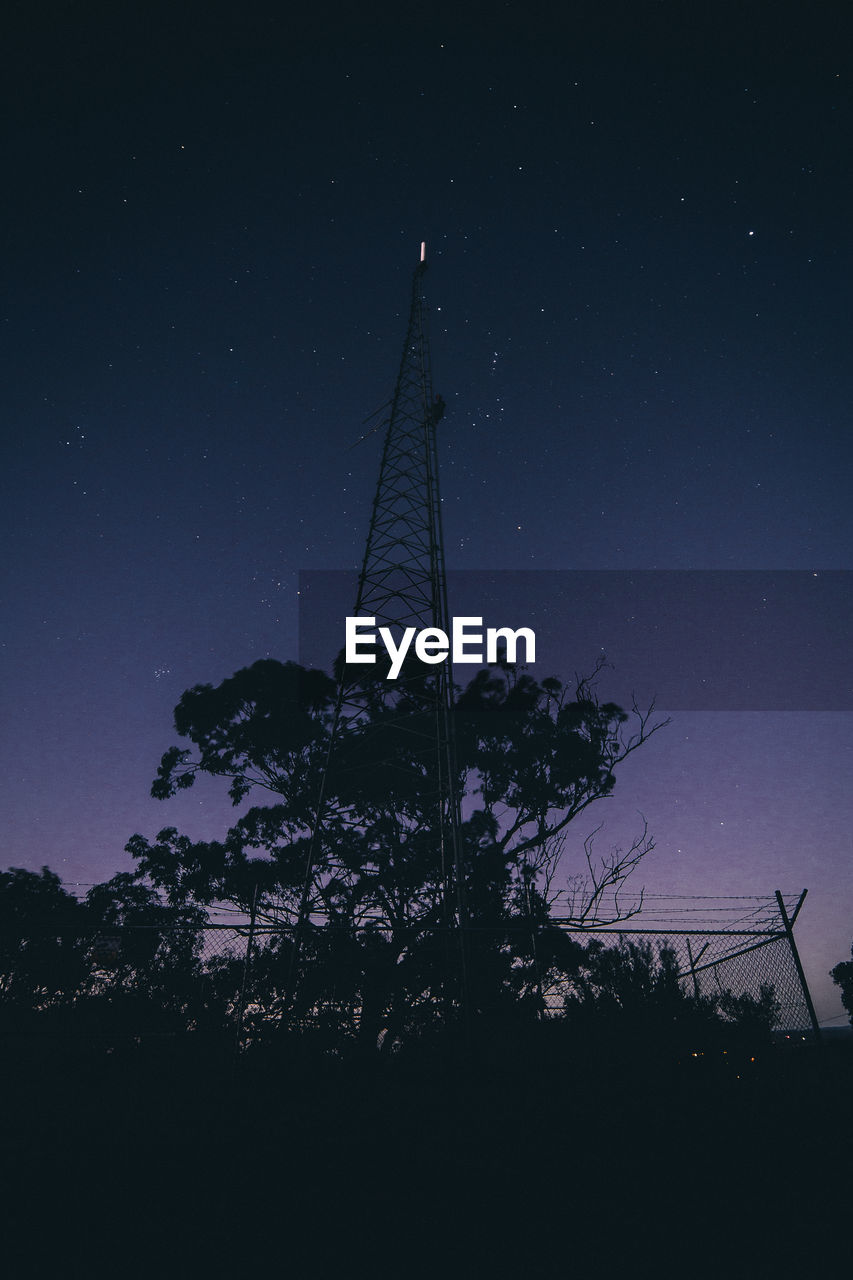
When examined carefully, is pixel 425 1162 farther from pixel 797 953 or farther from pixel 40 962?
pixel 40 962

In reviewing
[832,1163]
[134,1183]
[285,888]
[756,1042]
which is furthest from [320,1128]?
A: [285,888]

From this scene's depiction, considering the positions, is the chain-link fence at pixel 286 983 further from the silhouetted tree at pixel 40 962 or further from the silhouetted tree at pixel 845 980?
the silhouetted tree at pixel 845 980

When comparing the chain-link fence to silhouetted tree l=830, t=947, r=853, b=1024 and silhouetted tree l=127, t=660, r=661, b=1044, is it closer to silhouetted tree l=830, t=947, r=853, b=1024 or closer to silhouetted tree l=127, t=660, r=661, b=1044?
silhouetted tree l=127, t=660, r=661, b=1044

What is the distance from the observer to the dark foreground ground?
169 inches

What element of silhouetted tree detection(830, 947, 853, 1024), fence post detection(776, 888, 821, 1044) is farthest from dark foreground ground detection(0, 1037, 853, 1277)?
silhouetted tree detection(830, 947, 853, 1024)

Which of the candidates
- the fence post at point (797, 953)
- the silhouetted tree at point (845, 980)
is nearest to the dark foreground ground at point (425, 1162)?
the fence post at point (797, 953)

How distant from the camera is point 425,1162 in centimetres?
558

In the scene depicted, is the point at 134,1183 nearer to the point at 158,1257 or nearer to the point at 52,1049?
the point at 158,1257

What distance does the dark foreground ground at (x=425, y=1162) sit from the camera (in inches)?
169

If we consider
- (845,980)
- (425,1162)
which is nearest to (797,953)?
(425,1162)

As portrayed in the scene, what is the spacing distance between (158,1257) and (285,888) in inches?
507

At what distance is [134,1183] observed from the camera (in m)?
5.12

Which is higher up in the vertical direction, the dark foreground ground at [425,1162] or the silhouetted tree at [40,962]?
the silhouetted tree at [40,962]

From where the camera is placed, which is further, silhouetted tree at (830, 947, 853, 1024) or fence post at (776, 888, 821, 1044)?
silhouetted tree at (830, 947, 853, 1024)
